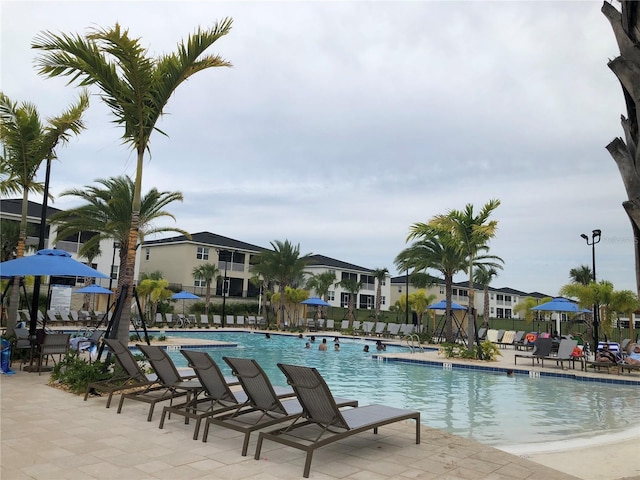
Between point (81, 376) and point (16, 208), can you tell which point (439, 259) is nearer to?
point (81, 376)

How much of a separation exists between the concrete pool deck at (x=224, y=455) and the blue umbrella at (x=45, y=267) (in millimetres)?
3279

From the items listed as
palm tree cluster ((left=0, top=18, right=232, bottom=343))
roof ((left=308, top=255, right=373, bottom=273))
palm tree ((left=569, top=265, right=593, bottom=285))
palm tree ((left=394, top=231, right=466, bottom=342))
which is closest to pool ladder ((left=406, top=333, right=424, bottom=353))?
palm tree ((left=394, top=231, right=466, bottom=342))

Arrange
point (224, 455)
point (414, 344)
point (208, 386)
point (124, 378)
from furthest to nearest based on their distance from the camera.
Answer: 1. point (414, 344)
2. point (124, 378)
3. point (208, 386)
4. point (224, 455)

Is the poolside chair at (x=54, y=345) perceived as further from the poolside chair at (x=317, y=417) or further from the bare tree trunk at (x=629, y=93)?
the bare tree trunk at (x=629, y=93)

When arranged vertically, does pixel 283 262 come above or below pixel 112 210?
below

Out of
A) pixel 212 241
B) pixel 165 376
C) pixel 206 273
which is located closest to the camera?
pixel 165 376

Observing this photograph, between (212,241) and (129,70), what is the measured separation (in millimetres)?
39896

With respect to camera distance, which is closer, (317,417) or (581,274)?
(317,417)

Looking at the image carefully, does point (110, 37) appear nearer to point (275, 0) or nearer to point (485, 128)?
point (275, 0)

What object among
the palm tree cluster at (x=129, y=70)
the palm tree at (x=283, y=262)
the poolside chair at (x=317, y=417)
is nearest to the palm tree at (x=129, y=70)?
the palm tree cluster at (x=129, y=70)

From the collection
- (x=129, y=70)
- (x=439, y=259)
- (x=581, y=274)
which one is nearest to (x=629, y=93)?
(x=129, y=70)

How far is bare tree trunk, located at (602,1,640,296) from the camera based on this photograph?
3.14 meters

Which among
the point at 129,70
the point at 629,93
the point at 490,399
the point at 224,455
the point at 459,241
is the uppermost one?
the point at 129,70

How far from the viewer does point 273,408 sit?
208 inches
